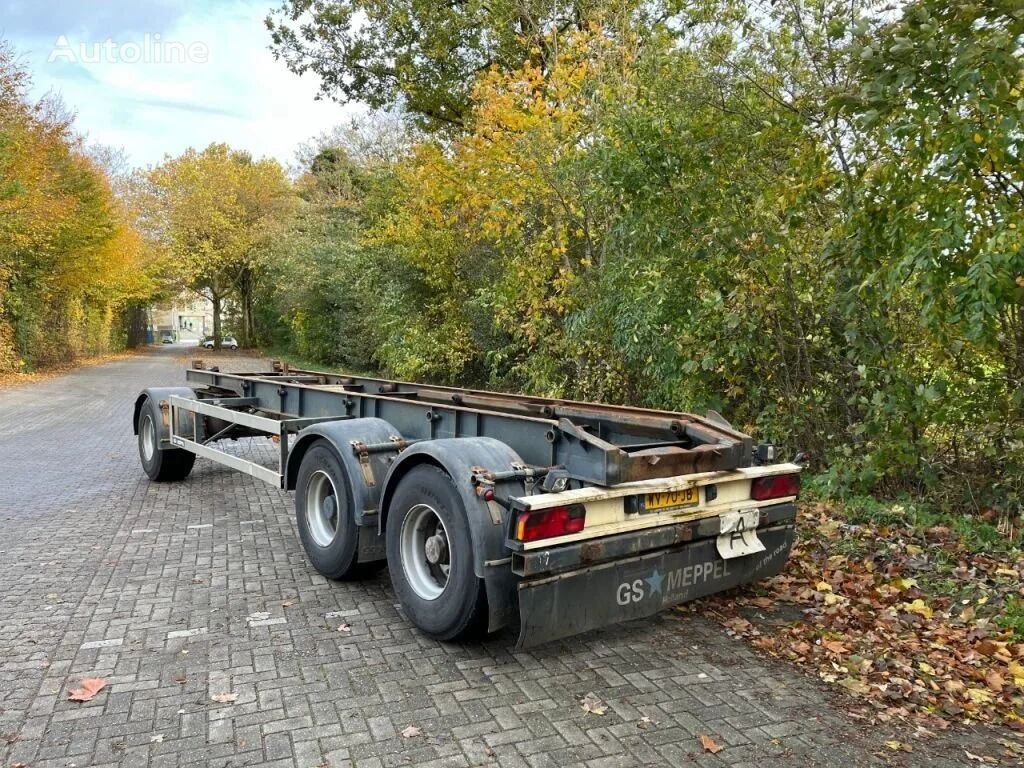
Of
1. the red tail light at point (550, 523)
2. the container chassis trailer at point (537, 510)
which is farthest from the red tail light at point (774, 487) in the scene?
the red tail light at point (550, 523)

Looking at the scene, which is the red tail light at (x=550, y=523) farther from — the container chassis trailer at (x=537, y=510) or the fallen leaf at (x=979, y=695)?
the fallen leaf at (x=979, y=695)

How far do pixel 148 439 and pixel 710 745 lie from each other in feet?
24.5

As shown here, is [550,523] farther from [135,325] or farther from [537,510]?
[135,325]

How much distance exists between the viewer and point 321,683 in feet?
11.7

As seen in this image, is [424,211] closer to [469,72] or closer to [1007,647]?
[469,72]

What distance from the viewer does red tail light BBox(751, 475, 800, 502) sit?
427cm

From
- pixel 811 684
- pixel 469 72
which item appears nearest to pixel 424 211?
pixel 469 72

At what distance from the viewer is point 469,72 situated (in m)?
20.1

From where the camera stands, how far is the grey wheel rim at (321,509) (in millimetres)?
5086

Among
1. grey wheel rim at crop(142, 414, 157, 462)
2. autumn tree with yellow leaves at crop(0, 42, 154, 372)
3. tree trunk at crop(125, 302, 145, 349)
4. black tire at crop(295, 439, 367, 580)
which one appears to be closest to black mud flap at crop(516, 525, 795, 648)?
black tire at crop(295, 439, 367, 580)

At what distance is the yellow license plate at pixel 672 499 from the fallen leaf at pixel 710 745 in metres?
1.09

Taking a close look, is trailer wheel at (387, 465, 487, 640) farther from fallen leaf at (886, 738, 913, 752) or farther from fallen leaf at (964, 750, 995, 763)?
fallen leaf at (964, 750, 995, 763)

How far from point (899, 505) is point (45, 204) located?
79.8 ft

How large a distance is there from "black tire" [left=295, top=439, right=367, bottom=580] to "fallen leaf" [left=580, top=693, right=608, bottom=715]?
6.21 feet
